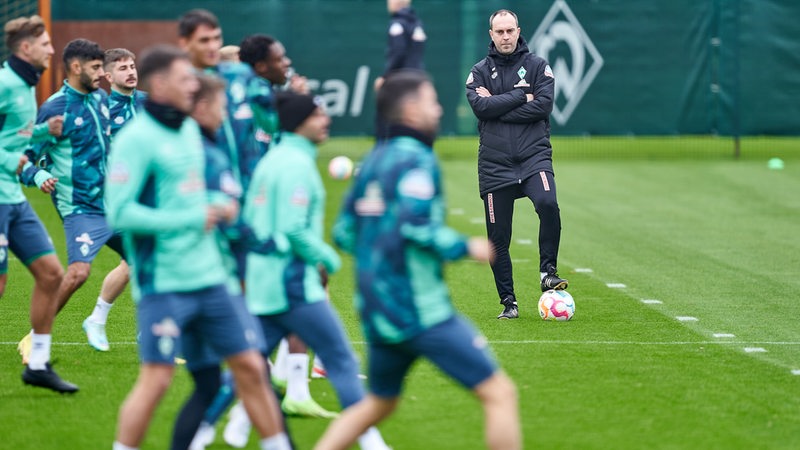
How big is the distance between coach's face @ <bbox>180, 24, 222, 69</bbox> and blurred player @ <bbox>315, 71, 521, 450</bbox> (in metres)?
1.51

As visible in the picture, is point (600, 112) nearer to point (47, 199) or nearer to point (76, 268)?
point (47, 199)

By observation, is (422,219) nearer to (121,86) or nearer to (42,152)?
(42,152)

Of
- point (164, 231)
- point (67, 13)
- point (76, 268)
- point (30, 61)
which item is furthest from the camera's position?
point (67, 13)

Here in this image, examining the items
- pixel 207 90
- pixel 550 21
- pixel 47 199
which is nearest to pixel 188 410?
pixel 207 90

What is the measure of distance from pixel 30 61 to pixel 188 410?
311 centimetres

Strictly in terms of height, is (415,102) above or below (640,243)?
above

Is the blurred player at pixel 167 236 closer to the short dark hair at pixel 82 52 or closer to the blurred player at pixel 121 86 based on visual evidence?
the short dark hair at pixel 82 52

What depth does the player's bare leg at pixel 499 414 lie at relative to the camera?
19.0ft

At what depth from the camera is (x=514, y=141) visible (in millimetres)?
11266

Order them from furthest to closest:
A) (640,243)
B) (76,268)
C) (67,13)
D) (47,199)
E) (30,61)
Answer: (67,13) < (47,199) < (640,243) < (76,268) < (30,61)

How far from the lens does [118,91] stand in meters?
9.86

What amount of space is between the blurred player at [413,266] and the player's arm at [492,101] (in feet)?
17.2

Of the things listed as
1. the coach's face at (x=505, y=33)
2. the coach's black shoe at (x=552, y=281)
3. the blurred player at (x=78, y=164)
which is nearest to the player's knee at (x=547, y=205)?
the coach's black shoe at (x=552, y=281)

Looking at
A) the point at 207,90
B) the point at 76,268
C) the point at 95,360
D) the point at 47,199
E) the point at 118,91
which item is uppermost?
the point at 207,90
